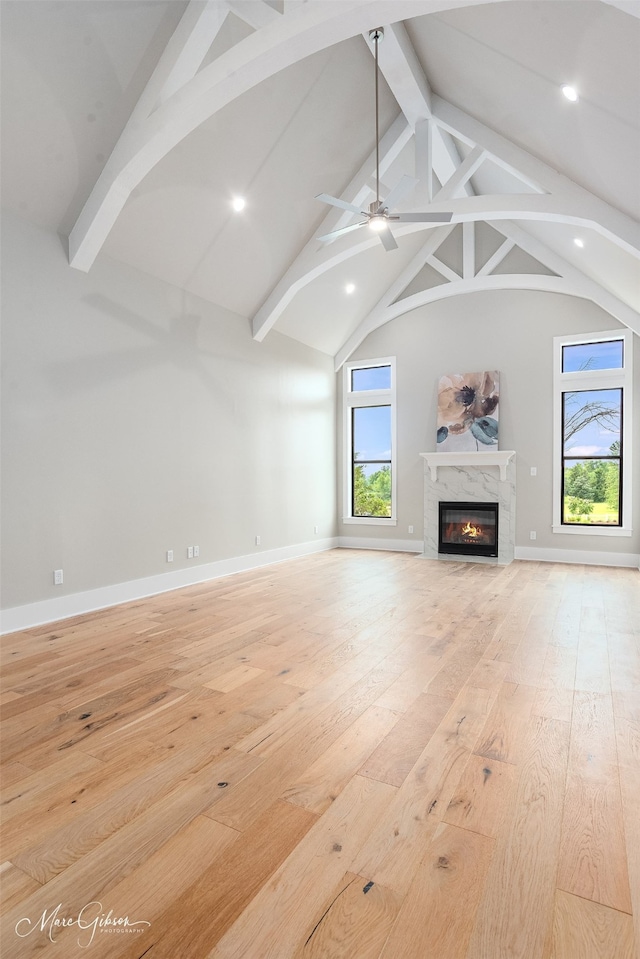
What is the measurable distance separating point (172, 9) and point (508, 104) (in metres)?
2.78

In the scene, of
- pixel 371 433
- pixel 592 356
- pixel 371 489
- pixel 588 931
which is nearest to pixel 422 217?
pixel 592 356

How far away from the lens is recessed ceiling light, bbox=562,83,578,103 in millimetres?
3592

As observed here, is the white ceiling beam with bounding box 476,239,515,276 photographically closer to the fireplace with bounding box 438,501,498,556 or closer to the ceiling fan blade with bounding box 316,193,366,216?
the fireplace with bounding box 438,501,498,556

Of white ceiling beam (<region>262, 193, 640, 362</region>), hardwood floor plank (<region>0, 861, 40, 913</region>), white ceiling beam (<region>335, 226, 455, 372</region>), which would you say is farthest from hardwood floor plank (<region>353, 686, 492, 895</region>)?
white ceiling beam (<region>335, 226, 455, 372</region>)

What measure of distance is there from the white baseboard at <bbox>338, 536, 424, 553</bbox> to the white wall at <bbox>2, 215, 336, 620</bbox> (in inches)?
68.0

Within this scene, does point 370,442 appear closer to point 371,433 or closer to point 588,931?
point 371,433

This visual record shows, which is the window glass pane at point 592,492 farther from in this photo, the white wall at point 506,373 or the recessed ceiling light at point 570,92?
the recessed ceiling light at point 570,92

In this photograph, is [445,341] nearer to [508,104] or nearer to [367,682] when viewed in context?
[508,104]

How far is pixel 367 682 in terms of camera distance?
291 cm

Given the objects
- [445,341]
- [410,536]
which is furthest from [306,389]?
[410,536]

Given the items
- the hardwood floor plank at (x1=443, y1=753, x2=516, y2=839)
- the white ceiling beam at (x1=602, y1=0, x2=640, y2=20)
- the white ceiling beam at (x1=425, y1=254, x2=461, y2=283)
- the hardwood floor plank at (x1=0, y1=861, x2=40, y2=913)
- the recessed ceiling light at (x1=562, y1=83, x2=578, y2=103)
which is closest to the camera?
the hardwood floor plank at (x1=0, y1=861, x2=40, y2=913)

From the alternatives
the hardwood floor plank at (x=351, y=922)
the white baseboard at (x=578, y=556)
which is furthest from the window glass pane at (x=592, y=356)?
the hardwood floor plank at (x=351, y=922)

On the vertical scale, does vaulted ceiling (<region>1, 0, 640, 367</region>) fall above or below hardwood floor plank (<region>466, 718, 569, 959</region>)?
above

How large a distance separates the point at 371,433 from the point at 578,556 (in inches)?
143
